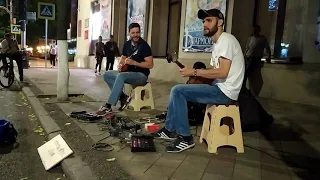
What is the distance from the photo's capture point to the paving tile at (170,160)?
3.69 meters

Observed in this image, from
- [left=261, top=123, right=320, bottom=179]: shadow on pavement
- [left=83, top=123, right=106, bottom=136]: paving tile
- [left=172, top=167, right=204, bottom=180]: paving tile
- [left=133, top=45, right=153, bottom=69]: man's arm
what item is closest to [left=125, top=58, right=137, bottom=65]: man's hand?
[left=133, top=45, right=153, bottom=69]: man's arm

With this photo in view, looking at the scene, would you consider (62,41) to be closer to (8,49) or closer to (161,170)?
(8,49)

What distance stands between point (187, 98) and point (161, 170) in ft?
3.28

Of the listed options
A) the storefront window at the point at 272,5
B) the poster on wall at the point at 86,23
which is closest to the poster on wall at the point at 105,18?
the poster on wall at the point at 86,23

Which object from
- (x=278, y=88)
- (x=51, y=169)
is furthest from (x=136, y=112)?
(x=278, y=88)

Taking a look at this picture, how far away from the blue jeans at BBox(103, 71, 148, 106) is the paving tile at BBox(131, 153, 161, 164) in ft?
7.36

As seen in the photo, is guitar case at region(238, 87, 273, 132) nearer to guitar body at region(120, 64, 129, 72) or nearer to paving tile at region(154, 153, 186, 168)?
paving tile at region(154, 153, 186, 168)

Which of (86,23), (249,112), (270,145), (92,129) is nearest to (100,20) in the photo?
(86,23)

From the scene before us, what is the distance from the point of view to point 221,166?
370 centimetres

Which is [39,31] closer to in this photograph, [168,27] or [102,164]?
[168,27]

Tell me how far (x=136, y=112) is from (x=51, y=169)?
2.77m

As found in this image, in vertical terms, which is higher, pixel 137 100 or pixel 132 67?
pixel 132 67

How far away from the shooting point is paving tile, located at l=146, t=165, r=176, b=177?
3.41 meters

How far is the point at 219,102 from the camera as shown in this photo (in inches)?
162
